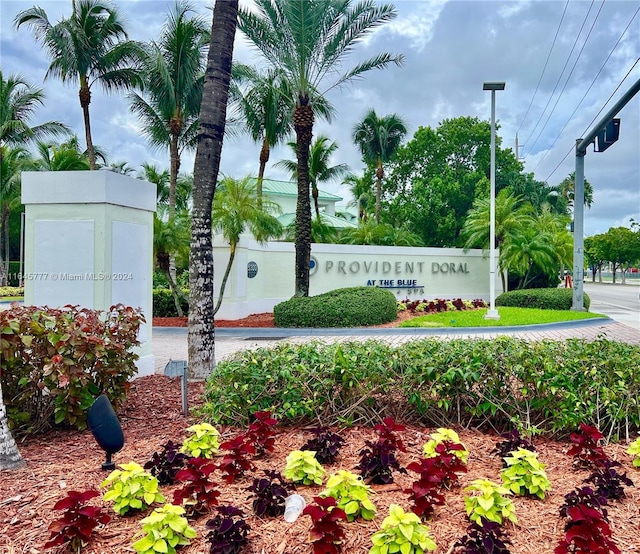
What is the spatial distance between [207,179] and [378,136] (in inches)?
1094

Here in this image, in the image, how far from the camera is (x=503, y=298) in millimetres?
23656

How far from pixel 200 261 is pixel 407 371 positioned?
3346 millimetres

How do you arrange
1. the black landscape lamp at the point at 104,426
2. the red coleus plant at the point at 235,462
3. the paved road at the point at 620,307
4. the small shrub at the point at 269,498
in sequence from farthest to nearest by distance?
the paved road at the point at 620,307
the black landscape lamp at the point at 104,426
the red coleus plant at the point at 235,462
the small shrub at the point at 269,498

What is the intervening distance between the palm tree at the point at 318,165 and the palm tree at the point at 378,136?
1895 millimetres

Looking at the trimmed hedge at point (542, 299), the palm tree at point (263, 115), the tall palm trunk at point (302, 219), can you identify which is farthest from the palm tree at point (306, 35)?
the trimmed hedge at point (542, 299)

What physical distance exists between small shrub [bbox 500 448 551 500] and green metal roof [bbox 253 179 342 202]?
128 feet

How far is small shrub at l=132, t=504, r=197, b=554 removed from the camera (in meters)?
2.73

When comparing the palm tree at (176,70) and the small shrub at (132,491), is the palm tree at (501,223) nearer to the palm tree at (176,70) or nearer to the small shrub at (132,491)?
the palm tree at (176,70)

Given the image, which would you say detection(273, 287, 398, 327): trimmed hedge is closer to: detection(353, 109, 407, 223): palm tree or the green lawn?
the green lawn

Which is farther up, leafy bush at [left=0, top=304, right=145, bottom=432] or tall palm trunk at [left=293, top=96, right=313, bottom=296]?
tall palm trunk at [left=293, top=96, right=313, bottom=296]

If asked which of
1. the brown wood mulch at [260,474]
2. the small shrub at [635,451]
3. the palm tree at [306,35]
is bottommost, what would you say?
the brown wood mulch at [260,474]

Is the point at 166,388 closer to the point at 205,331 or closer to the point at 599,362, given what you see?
the point at 205,331

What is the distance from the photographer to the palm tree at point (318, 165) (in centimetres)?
3034

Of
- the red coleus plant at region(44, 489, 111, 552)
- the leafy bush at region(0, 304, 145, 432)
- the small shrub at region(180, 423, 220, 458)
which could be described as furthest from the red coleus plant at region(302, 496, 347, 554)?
the leafy bush at region(0, 304, 145, 432)
